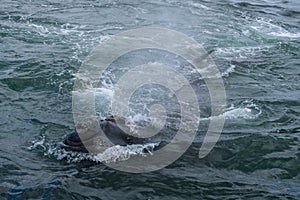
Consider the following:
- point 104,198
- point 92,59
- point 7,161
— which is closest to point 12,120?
point 7,161

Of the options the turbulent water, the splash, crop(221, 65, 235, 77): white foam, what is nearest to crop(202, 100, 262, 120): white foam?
the turbulent water

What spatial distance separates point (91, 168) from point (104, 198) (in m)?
0.50

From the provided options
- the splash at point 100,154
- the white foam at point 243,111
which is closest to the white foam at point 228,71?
the white foam at point 243,111

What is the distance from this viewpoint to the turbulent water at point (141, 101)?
472cm

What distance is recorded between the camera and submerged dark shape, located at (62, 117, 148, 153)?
Answer: 496cm

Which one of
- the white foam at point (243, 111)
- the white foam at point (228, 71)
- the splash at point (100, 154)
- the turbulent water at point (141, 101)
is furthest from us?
the white foam at point (228, 71)

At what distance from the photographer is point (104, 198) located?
4.49 metres

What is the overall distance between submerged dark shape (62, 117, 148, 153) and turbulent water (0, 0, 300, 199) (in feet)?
0.31

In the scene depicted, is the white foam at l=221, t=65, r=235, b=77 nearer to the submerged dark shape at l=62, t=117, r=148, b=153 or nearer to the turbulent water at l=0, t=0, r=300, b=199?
the turbulent water at l=0, t=0, r=300, b=199

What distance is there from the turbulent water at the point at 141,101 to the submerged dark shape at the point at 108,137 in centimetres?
10

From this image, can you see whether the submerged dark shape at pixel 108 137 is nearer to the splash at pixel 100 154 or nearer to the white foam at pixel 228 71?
the splash at pixel 100 154

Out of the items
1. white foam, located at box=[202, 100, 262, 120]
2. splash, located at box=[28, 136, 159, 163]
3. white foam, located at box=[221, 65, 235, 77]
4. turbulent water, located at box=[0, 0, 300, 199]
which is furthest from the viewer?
white foam, located at box=[221, 65, 235, 77]

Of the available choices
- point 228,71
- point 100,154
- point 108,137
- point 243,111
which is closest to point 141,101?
point 243,111

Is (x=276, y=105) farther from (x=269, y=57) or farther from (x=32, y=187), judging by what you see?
(x=32, y=187)
